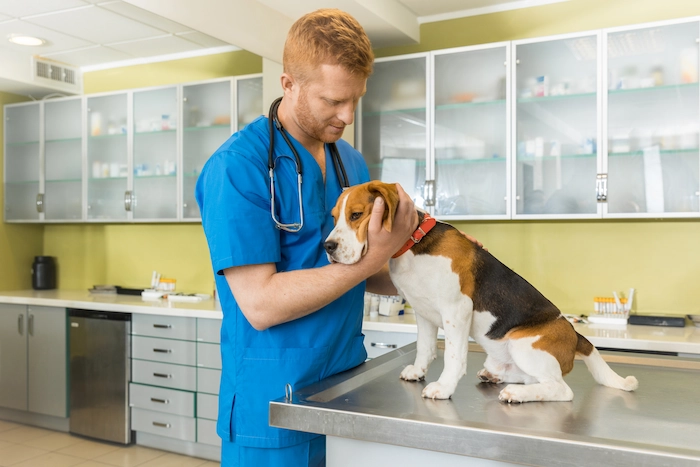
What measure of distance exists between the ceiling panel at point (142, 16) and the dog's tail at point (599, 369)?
3339mm

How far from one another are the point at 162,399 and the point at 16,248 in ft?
7.72

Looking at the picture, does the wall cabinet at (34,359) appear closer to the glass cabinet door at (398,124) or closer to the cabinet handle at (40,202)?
the cabinet handle at (40,202)

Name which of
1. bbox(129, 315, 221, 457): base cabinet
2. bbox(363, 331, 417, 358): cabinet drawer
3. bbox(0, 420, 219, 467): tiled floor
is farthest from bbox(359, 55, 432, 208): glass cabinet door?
bbox(0, 420, 219, 467): tiled floor

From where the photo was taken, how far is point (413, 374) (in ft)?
4.57

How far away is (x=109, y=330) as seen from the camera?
4117mm

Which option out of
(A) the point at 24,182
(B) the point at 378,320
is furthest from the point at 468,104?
(A) the point at 24,182

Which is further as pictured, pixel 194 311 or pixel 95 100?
pixel 95 100

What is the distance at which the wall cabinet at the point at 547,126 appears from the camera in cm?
317

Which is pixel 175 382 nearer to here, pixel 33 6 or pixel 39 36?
pixel 33 6

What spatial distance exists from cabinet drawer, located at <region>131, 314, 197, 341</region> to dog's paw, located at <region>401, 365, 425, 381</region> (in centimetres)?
267

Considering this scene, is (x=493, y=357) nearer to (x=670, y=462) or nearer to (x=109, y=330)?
(x=670, y=462)

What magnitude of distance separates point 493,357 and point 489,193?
90.9 inches

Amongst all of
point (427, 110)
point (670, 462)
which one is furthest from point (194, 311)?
point (670, 462)

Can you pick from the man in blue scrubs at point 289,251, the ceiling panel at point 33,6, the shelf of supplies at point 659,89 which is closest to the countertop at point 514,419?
the man in blue scrubs at point 289,251
